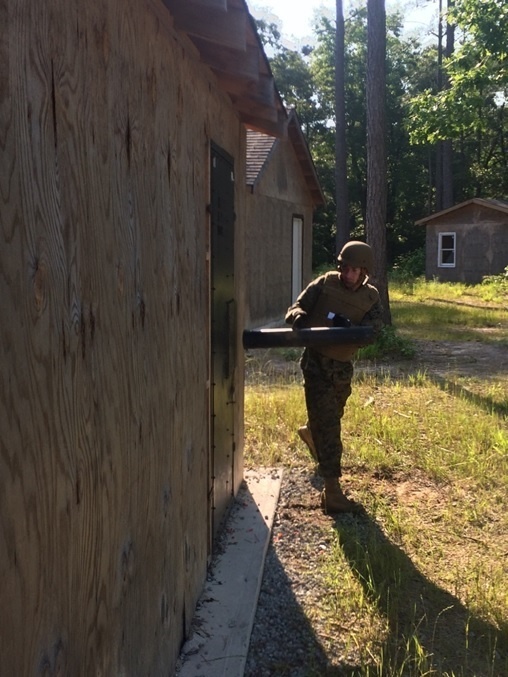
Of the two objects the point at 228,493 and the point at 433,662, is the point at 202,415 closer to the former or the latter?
the point at 228,493

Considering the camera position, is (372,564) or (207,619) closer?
(207,619)

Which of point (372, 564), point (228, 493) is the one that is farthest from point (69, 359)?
point (228, 493)

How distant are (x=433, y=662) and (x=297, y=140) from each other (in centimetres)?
1637

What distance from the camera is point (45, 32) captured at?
1596mm

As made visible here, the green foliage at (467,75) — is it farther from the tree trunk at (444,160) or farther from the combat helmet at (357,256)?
the tree trunk at (444,160)

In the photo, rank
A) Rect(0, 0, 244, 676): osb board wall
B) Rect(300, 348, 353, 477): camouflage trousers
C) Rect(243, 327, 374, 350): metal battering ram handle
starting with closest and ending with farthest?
Rect(0, 0, 244, 676): osb board wall, Rect(243, 327, 374, 350): metal battering ram handle, Rect(300, 348, 353, 477): camouflage trousers

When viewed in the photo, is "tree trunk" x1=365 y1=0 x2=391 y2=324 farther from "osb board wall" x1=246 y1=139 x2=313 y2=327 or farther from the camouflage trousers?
the camouflage trousers

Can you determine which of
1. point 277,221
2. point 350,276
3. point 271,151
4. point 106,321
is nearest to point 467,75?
point 271,151

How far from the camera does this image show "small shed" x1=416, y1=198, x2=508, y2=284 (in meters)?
28.5

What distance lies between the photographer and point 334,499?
17.1ft

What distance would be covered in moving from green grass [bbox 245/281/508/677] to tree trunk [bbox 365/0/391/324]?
4090mm

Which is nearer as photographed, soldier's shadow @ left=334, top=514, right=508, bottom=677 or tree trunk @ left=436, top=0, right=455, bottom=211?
soldier's shadow @ left=334, top=514, right=508, bottom=677

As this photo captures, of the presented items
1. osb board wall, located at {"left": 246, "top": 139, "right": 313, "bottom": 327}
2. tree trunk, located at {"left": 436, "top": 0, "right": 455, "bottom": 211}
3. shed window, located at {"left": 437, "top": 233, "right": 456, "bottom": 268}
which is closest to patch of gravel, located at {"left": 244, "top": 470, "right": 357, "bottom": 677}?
osb board wall, located at {"left": 246, "top": 139, "right": 313, "bottom": 327}

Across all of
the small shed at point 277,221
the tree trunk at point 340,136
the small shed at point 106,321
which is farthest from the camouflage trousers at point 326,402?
the tree trunk at point 340,136
